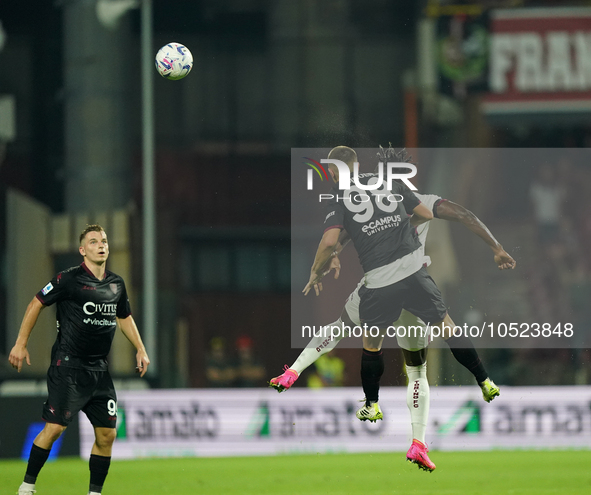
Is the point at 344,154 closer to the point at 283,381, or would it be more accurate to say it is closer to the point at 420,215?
the point at 420,215

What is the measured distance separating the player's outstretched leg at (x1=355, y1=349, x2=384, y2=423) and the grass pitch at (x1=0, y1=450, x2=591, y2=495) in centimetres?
75

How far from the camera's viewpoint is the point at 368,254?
1002 cm

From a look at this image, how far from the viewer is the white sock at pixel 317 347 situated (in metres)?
10.5

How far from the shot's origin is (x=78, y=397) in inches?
327

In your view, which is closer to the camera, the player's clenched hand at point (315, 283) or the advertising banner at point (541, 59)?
the player's clenched hand at point (315, 283)

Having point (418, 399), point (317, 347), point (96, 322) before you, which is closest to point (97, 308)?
point (96, 322)

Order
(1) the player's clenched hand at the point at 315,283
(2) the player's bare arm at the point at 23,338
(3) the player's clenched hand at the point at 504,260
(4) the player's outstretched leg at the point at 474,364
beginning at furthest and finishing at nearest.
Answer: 1. (3) the player's clenched hand at the point at 504,260
2. (1) the player's clenched hand at the point at 315,283
3. (4) the player's outstretched leg at the point at 474,364
4. (2) the player's bare arm at the point at 23,338

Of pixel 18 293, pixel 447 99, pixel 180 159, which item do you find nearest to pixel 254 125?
pixel 180 159

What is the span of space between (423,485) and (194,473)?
2919mm

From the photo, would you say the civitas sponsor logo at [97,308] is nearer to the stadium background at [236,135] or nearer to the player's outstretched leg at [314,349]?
the player's outstretched leg at [314,349]

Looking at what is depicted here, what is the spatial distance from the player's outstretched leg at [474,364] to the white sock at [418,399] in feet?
1.26

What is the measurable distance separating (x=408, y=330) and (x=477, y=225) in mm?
1887

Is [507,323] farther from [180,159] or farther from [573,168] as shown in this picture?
[180,159]

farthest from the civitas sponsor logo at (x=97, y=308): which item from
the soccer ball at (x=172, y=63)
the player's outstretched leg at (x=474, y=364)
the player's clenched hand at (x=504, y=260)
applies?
the player's clenched hand at (x=504, y=260)
